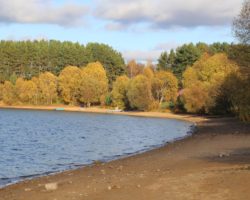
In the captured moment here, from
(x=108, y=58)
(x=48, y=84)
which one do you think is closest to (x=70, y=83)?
(x=48, y=84)

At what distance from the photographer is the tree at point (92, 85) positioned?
12038 centimetres

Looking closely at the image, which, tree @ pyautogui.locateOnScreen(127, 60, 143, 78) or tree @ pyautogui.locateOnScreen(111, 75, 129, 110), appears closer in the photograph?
tree @ pyautogui.locateOnScreen(111, 75, 129, 110)

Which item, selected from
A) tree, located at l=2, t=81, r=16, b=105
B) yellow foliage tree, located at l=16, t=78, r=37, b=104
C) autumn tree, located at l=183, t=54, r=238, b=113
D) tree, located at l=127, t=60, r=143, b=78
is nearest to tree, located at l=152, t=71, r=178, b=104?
autumn tree, located at l=183, t=54, r=238, b=113

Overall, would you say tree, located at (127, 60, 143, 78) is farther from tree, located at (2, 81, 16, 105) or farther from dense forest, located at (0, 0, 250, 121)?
tree, located at (2, 81, 16, 105)

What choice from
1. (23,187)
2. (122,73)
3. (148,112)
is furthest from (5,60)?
(23,187)

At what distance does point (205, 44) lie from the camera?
495 ft

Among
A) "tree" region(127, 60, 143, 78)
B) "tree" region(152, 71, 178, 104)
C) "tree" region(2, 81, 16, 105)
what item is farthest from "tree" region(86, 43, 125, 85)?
"tree" region(152, 71, 178, 104)

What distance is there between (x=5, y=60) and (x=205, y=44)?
207ft

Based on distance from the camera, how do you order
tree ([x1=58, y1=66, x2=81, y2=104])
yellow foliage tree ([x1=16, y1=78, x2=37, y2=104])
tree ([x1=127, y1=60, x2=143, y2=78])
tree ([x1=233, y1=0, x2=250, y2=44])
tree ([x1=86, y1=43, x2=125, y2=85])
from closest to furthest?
1. tree ([x1=233, y1=0, x2=250, y2=44])
2. tree ([x1=58, y1=66, x2=81, y2=104])
3. yellow foliage tree ([x1=16, y1=78, x2=37, y2=104])
4. tree ([x1=86, y1=43, x2=125, y2=85])
5. tree ([x1=127, y1=60, x2=143, y2=78])

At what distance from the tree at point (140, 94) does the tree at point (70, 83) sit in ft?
63.3

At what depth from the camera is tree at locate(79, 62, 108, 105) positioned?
120375 millimetres

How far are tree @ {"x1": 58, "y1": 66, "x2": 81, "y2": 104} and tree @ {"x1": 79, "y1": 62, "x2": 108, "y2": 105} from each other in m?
1.67

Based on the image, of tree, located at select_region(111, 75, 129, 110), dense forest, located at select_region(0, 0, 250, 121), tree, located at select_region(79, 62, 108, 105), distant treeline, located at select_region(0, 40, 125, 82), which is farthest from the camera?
distant treeline, located at select_region(0, 40, 125, 82)

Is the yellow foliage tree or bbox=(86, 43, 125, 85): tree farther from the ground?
bbox=(86, 43, 125, 85): tree
